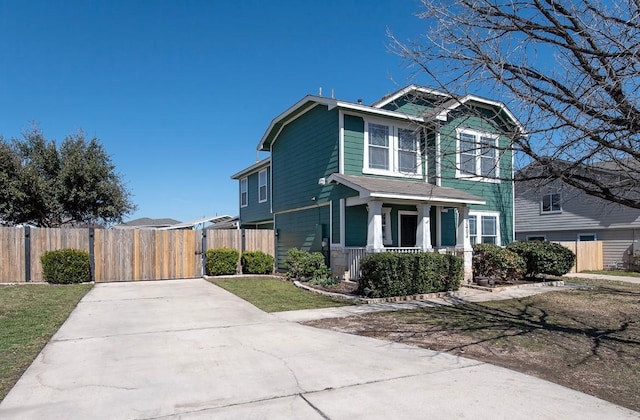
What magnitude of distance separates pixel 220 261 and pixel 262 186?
5666 millimetres

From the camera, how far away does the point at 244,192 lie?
22891mm

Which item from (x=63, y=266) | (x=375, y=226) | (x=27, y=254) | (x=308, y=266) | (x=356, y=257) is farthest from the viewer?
(x=308, y=266)

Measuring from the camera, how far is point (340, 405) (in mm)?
3912

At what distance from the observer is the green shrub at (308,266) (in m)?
13.9

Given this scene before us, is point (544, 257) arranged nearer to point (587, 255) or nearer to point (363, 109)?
point (587, 255)

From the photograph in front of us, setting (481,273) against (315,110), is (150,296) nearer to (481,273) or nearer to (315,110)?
(315,110)

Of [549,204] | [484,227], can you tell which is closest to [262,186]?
[484,227]

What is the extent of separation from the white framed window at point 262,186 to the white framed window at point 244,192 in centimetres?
182

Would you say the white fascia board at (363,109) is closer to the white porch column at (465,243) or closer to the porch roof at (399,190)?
the porch roof at (399,190)

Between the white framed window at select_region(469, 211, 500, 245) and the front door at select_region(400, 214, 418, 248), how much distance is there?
2490 millimetres

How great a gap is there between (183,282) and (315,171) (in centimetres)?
599

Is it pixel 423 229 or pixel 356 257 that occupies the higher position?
pixel 423 229

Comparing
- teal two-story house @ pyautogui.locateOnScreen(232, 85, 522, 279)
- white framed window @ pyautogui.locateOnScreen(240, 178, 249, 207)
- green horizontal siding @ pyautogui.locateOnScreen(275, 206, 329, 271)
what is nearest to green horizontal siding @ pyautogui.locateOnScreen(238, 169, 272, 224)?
white framed window @ pyautogui.locateOnScreen(240, 178, 249, 207)

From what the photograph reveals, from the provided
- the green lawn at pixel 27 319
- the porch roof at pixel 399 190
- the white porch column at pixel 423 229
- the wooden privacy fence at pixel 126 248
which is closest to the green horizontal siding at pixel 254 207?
the wooden privacy fence at pixel 126 248
